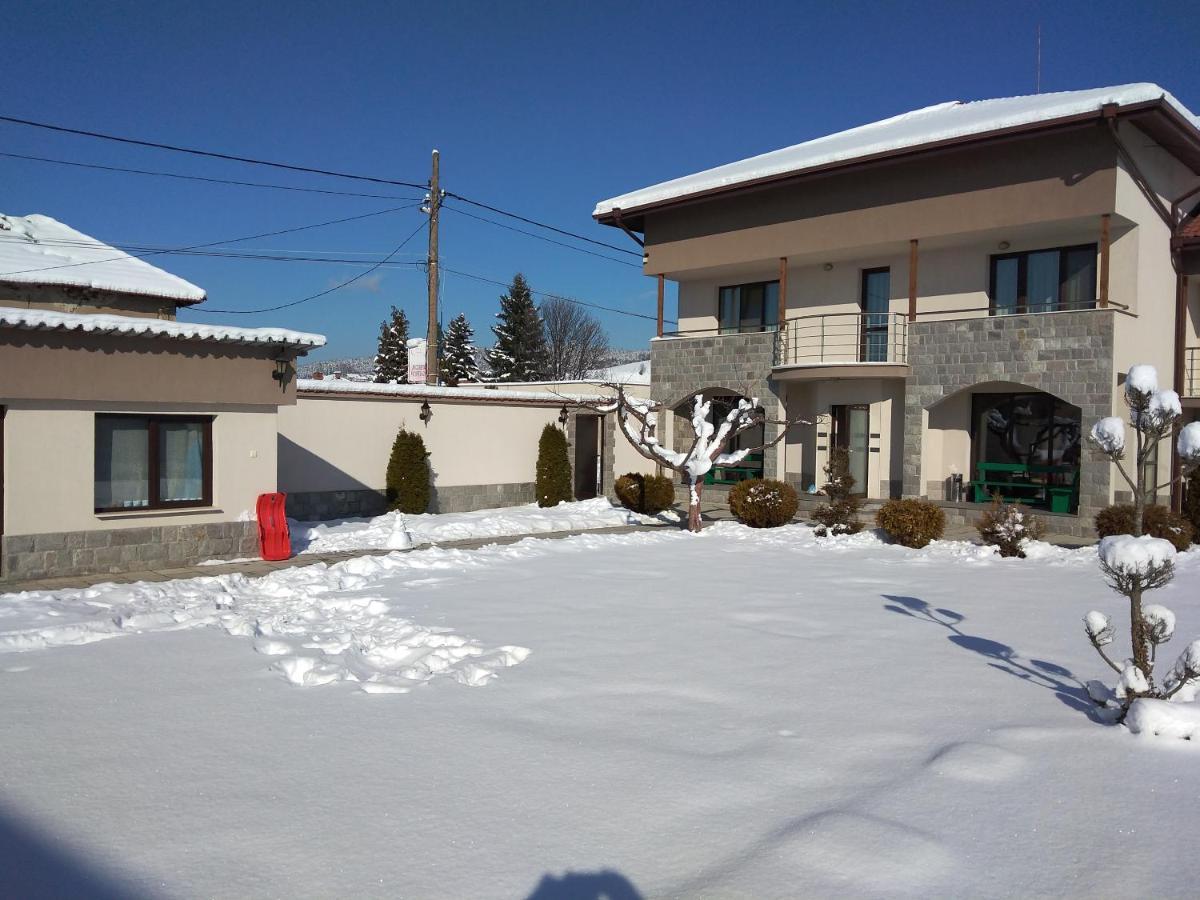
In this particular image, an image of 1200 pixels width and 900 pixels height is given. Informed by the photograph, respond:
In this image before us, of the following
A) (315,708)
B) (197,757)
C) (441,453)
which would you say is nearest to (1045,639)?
(315,708)

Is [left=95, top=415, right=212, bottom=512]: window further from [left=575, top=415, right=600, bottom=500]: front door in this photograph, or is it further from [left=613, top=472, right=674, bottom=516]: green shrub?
[left=575, top=415, right=600, bottom=500]: front door

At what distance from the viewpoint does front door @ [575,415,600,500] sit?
21281mm

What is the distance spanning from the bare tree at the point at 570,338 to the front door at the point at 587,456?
31599 mm

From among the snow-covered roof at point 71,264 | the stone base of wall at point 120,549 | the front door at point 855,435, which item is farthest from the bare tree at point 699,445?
the snow-covered roof at point 71,264

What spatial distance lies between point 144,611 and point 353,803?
17.0 feet

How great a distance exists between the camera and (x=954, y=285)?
18.3 metres

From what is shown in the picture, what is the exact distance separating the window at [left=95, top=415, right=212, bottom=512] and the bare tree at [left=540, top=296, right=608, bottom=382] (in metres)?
41.9

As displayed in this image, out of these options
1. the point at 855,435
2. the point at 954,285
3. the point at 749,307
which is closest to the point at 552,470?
the point at 749,307

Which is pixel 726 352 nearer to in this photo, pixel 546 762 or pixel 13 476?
pixel 13 476

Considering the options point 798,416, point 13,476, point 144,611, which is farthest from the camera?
point 798,416

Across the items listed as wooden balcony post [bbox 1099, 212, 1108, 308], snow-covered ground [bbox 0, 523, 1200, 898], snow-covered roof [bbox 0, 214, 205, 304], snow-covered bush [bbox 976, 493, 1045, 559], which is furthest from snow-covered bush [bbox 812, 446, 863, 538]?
snow-covered roof [bbox 0, 214, 205, 304]

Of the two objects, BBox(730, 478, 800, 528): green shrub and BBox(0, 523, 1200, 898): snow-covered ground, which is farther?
BBox(730, 478, 800, 528): green shrub

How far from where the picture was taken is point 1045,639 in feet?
25.2

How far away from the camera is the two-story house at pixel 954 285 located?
15.4 metres
